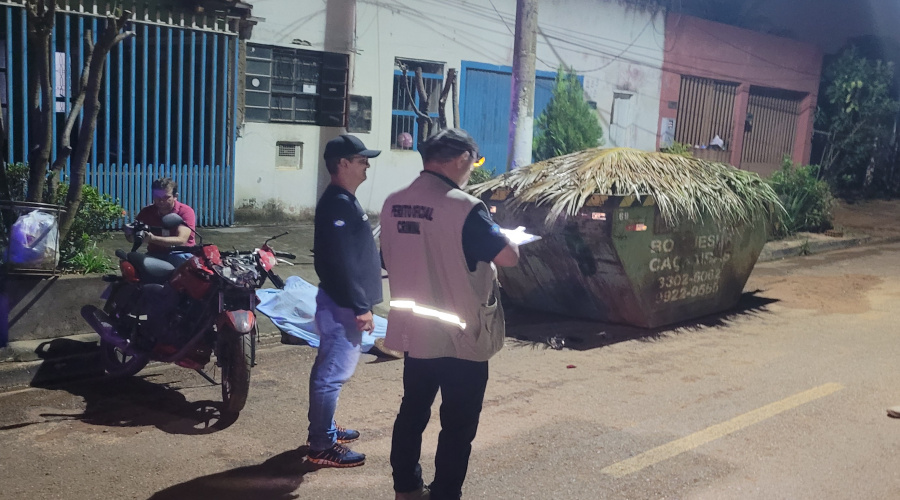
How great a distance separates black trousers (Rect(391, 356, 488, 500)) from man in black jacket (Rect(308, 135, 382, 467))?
68 centimetres

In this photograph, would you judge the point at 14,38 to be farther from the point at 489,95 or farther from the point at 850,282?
the point at 850,282

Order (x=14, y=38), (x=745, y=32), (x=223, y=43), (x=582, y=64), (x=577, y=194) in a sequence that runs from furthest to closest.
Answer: (x=745, y=32), (x=582, y=64), (x=223, y=43), (x=14, y=38), (x=577, y=194)

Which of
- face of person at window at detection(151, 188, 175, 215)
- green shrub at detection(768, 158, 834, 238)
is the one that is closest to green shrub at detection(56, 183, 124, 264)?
face of person at window at detection(151, 188, 175, 215)

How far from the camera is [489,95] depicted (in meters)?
14.7

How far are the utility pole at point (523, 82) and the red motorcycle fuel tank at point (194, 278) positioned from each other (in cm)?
530

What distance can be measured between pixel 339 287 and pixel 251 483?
41.5 inches

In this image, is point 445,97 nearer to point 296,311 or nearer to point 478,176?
point 478,176

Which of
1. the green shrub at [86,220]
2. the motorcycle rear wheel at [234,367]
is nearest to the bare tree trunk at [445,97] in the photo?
the green shrub at [86,220]

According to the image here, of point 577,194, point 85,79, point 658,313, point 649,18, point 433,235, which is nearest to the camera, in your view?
point 433,235

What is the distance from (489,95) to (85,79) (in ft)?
28.9

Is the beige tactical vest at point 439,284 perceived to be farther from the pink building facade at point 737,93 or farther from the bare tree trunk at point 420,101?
the pink building facade at point 737,93

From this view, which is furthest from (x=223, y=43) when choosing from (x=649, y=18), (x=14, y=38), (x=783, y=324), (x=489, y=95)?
(x=649, y=18)

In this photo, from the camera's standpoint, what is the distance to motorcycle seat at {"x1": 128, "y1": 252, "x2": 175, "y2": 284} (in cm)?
568

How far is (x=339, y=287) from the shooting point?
14.2 ft
